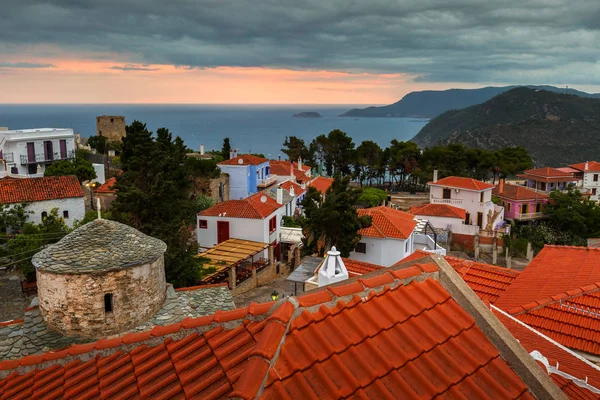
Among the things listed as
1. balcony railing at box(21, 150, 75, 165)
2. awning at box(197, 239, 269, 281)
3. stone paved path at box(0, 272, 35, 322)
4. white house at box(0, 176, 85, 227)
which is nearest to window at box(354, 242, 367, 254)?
awning at box(197, 239, 269, 281)

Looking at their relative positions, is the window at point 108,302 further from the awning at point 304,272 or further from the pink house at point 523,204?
the pink house at point 523,204

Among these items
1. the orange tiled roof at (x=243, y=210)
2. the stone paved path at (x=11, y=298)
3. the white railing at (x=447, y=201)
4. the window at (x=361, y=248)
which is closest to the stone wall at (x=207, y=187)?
the orange tiled roof at (x=243, y=210)

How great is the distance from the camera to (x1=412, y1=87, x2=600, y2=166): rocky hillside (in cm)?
9494

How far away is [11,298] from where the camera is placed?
66.8ft

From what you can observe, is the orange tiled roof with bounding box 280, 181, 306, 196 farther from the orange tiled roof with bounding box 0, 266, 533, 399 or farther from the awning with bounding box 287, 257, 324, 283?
the orange tiled roof with bounding box 0, 266, 533, 399

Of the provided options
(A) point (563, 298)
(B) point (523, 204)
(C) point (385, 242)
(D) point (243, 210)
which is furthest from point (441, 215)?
(A) point (563, 298)

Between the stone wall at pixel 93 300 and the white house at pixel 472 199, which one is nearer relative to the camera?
the stone wall at pixel 93 300

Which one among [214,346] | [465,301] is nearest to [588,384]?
[465,301]

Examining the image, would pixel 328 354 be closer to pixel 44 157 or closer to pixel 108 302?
pixel 108 302

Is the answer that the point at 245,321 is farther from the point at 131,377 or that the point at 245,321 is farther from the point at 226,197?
the point at 226,197

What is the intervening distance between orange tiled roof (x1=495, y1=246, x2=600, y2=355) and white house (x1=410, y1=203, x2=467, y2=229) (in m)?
28.4

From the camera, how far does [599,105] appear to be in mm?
119938

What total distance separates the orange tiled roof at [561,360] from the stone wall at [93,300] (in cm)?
779

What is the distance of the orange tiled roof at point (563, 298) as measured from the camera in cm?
726
